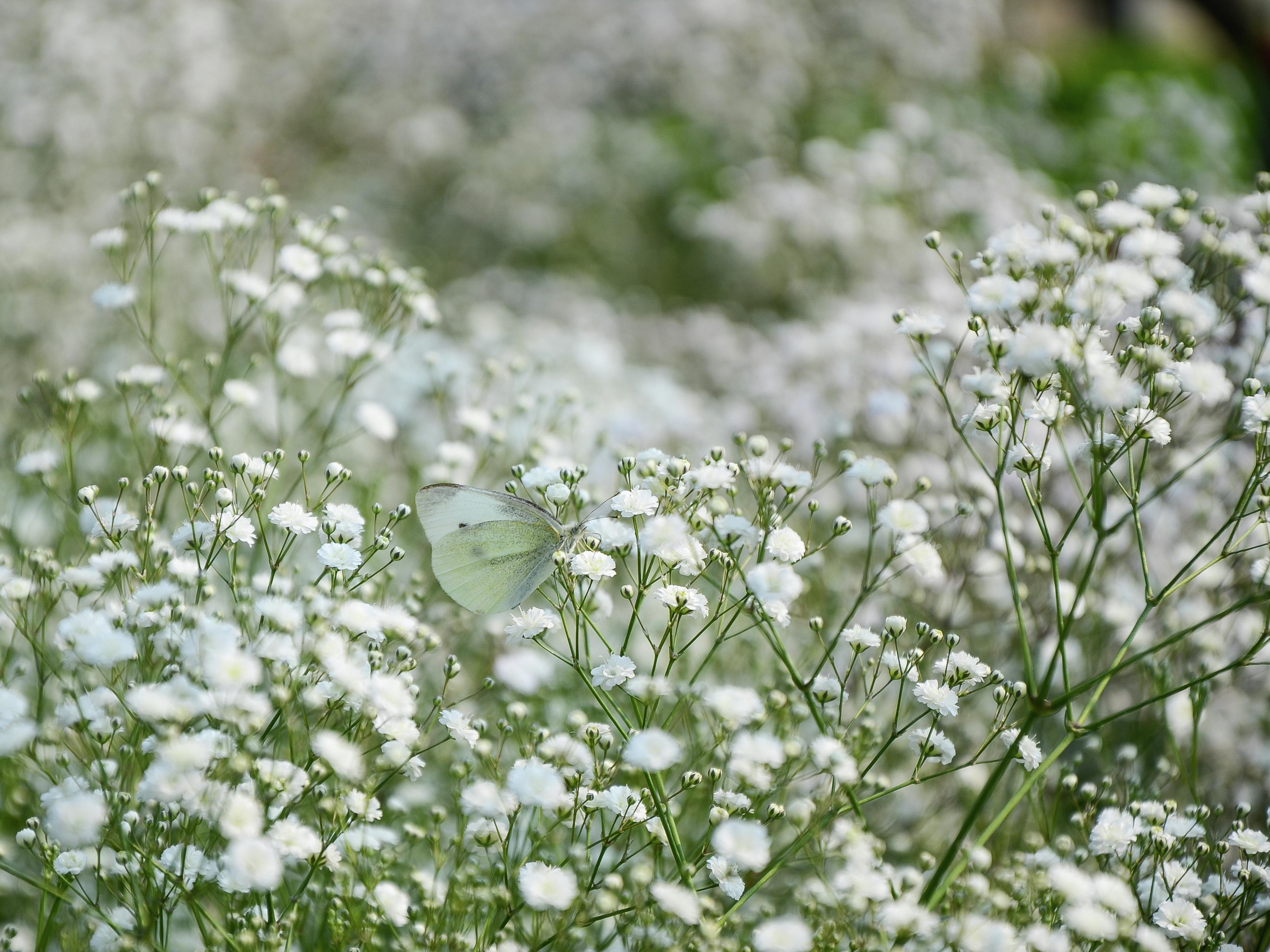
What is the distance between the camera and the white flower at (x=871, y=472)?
234cm

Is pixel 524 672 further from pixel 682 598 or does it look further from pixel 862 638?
pixel 862 638

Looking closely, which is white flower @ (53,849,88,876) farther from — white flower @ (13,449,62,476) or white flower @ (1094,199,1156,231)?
white flower @ (1094,199,1156,231)

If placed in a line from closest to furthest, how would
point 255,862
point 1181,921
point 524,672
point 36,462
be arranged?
point 255,862
point 1181,921
point 524,672
point 36,462

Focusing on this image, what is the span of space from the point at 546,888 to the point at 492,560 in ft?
3.72

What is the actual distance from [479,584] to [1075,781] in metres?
1.60

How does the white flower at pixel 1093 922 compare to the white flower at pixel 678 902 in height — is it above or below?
above

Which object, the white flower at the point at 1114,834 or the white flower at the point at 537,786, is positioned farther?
the white flower at the point at 1114,834

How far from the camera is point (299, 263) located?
9.78 ft

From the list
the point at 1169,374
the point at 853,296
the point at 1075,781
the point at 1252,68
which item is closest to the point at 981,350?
the point at 1169,374

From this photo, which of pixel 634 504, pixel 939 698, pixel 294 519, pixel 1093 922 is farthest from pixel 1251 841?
pixel 294 519

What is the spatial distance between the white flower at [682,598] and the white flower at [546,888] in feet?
1.90

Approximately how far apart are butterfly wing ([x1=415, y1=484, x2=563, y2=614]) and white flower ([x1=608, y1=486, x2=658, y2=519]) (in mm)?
471

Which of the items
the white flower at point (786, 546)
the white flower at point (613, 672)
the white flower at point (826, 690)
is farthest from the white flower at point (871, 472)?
the white flower at point (613, 672)

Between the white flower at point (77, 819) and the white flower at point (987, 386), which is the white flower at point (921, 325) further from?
Result: the white flower at point (77, 819)
